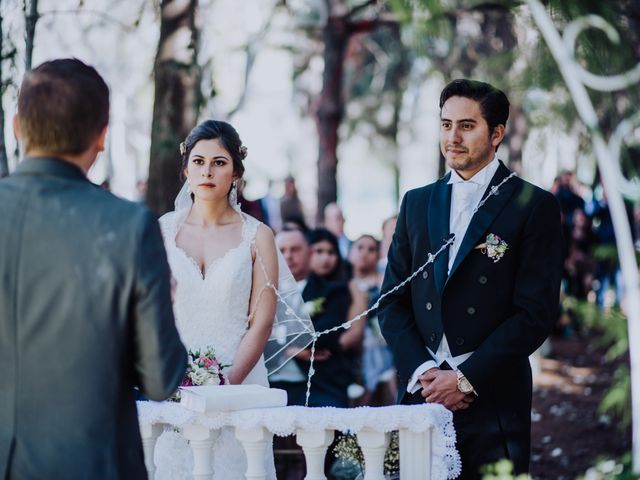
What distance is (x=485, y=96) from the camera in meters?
4.40

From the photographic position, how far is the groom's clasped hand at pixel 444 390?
4.19 meters

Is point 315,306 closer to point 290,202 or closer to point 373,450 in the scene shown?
point 373,450

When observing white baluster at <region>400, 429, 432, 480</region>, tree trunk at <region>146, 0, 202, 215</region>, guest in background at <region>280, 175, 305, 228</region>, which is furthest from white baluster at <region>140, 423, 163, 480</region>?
guest in background at <region>280, 175, 305, 228</region>

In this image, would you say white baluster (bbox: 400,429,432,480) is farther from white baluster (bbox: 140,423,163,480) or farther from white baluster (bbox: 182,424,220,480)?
white baluster (bbox: 140,423,163,480)

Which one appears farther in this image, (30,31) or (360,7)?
(360,7)

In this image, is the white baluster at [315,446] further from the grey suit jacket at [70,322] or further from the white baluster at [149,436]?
the grey suit jacket at [70,322]

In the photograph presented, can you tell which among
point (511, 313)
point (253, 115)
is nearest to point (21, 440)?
point (511, 313)

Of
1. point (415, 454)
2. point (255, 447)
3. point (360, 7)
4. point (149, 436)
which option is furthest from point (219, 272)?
point (360, 7)

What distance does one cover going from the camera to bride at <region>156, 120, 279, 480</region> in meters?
4.86

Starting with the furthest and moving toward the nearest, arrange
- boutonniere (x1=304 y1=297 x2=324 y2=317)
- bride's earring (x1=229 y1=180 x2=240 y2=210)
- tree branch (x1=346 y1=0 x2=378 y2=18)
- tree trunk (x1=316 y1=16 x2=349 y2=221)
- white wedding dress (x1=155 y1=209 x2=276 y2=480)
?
tree trunk (x1=316 y1=16 x2=349 y2=221), tree branch (x1=346 y1=0 x2=378 y2=18), boutonniere (x1=304 y1=297 x2=324 y2=317), bride's earring (x1=229 y1=180 x2=240 y2=210), white wedding dress (x1=155 y1=209 x2=276 y2=480)

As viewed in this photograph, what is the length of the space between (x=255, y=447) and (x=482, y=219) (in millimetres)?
1346

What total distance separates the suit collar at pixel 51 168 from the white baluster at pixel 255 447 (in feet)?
5.16

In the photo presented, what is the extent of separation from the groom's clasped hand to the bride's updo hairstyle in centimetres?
148

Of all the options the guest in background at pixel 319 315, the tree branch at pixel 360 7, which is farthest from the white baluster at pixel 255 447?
the tree branch at pixel 360 7
